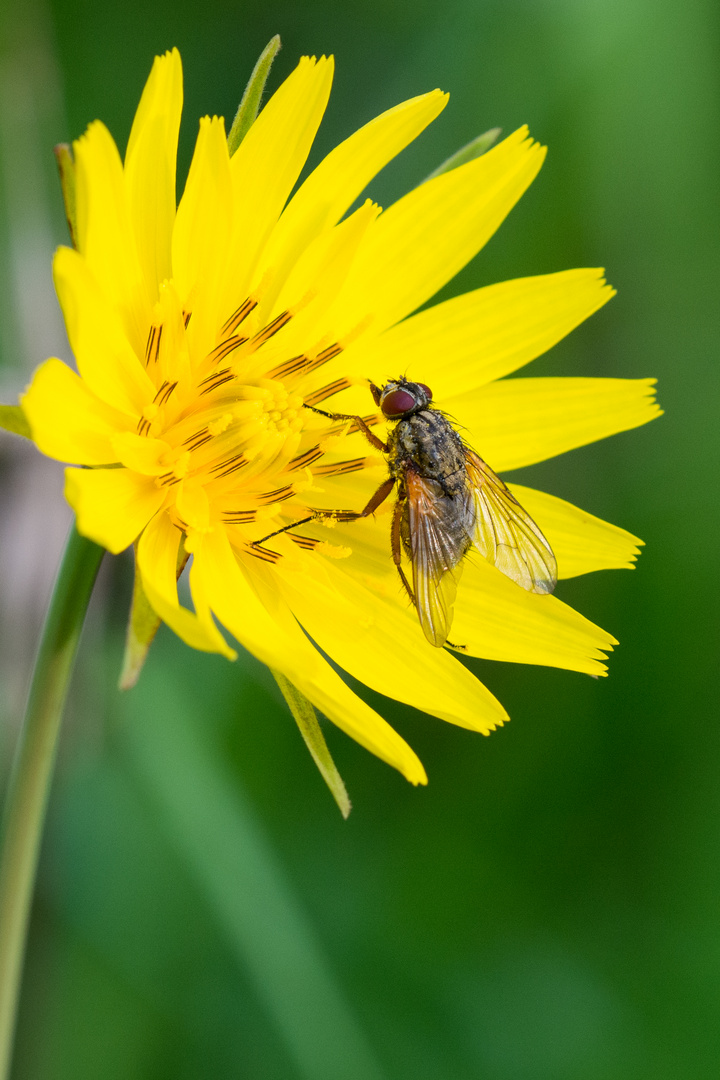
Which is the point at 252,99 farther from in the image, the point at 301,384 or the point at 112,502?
the point at 112,502

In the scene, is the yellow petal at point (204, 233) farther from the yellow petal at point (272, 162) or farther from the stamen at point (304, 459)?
the stamen at point (304, 459)

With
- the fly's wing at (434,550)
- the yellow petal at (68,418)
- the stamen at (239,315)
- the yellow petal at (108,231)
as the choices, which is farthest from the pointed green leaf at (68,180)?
the fly's wing at (434,550)

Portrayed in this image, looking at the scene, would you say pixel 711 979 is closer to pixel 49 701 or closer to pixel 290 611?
pixel 290 611

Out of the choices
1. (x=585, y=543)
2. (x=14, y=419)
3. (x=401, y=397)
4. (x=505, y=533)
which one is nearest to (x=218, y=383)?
(x=401, y=397)

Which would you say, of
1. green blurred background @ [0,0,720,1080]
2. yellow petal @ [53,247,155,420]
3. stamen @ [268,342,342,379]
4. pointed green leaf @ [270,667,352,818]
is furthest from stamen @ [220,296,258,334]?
green blurred background @ [0,0,720,1080]

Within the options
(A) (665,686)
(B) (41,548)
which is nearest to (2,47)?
(B) (41,548)
